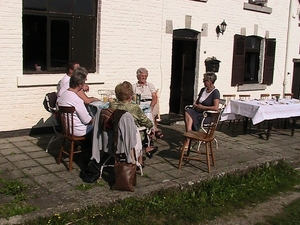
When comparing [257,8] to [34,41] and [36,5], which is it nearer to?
[36,5]

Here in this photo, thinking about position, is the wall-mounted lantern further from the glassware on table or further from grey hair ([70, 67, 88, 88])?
grey hair ([70, 67, 88, 88])

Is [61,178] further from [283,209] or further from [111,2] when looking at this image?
[111,2]

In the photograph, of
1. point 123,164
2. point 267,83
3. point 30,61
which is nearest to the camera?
point 123,164

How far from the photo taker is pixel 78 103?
546 cm

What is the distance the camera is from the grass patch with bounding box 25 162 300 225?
167 inches

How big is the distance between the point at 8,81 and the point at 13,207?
11.4 ft

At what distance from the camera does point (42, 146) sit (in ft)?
22.2

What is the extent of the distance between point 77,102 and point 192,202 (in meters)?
2.03

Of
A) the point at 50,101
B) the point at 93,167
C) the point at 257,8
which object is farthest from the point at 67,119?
the point at 257,8

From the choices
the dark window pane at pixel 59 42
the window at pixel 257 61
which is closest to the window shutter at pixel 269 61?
the window at pixel 257 61

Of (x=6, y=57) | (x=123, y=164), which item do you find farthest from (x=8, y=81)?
(x=123, y=164)

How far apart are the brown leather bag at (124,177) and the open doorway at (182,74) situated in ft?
19.0

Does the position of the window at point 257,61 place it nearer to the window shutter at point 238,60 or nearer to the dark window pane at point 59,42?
the window shutter at point 238,60

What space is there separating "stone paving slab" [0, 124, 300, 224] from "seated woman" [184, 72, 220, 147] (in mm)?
575
